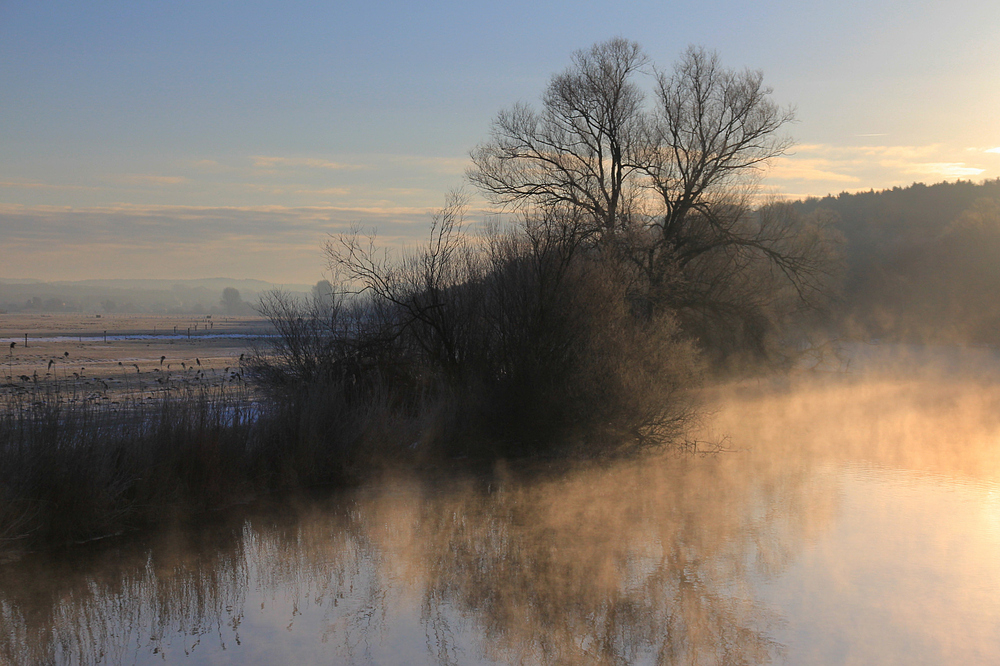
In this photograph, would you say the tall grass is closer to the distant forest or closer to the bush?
the bush

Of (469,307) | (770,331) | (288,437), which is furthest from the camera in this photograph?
(770,331)

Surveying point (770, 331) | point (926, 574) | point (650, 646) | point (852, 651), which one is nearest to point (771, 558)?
point (926, 574)

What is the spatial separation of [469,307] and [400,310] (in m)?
1.44

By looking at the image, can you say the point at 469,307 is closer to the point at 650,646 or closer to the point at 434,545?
the point at 434,545

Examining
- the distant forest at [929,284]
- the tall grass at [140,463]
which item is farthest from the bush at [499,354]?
the distant forest at [929,284]

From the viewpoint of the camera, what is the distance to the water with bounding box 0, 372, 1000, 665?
586cm

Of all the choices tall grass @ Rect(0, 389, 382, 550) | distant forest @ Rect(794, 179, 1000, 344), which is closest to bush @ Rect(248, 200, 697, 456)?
tall grass @ Rect(0, 389, 382, 550)

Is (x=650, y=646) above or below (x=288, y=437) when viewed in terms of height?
below

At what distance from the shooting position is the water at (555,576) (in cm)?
586

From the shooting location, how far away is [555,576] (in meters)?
7.28

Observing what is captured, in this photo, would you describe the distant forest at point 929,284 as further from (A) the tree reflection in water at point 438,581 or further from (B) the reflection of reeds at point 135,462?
(B) the reflection of reeds at point 135,462

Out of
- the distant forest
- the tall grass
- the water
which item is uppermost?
the distant forest

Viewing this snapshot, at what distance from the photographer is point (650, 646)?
5801 mm

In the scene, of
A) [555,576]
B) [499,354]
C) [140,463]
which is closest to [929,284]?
[499,354]
